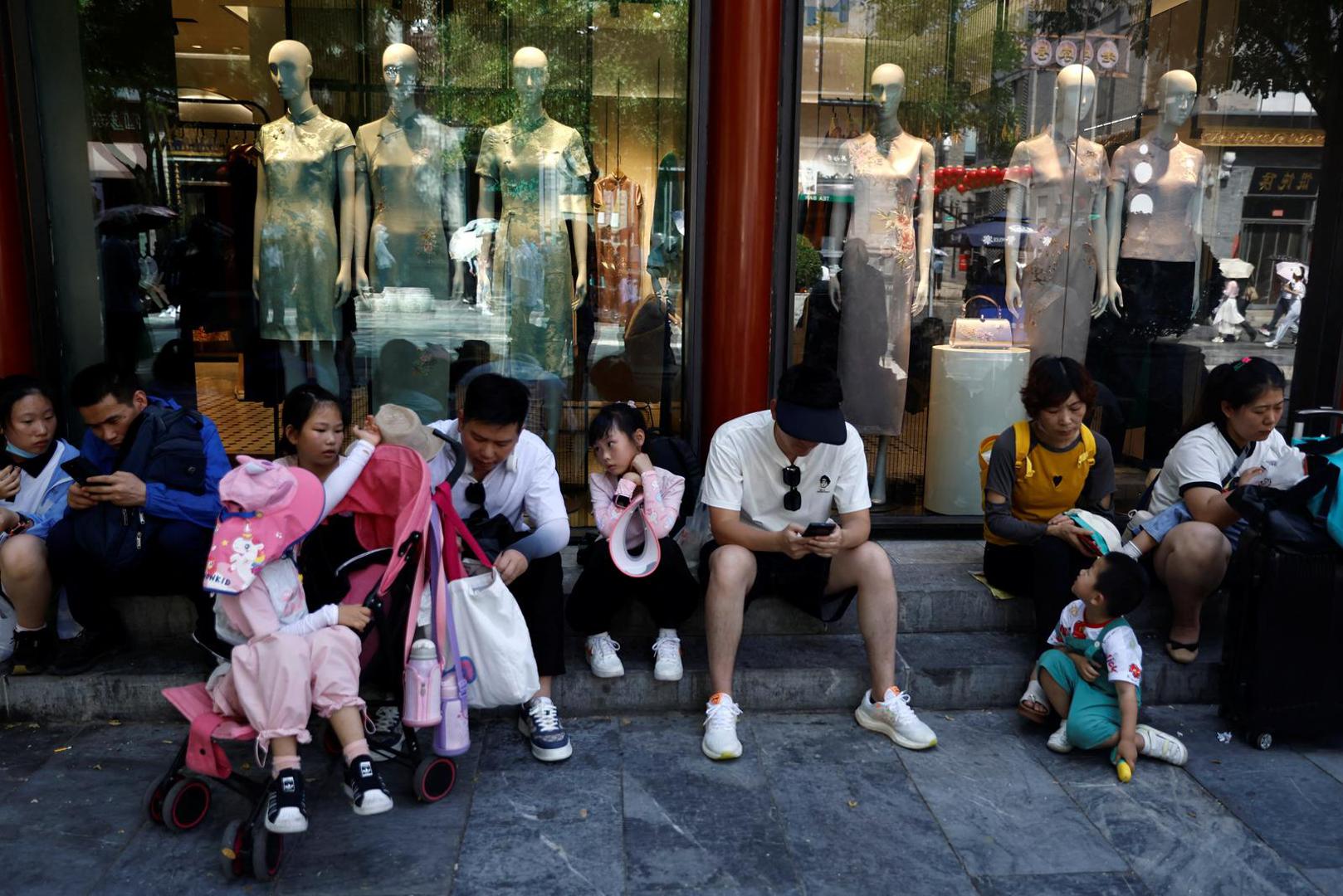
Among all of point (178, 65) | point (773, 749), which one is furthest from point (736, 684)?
point (178, 65)

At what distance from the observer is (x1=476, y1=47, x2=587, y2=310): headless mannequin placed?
15.8ft

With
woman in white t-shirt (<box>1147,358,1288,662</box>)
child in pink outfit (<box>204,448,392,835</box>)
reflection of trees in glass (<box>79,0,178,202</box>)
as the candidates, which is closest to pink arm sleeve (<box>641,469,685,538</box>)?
child in pink outfit (<box>204,448,392,835</box>)

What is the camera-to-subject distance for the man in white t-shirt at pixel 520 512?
10.7 ft

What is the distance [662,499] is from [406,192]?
2.17 m

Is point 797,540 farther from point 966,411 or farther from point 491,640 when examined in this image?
point 966,411

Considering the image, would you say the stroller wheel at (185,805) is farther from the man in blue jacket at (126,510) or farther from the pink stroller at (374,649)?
the man in blue jacket at (126,510)

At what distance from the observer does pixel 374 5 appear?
4.77 meters

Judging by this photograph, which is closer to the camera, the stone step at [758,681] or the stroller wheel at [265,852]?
the stroller wheel at [265,852]

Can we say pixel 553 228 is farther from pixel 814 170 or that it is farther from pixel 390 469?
pixel 390 469

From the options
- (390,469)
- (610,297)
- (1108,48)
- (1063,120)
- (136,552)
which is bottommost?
(136,552)

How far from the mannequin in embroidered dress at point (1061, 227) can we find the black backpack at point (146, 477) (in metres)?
3.72

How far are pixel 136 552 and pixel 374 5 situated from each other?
268 centimetres

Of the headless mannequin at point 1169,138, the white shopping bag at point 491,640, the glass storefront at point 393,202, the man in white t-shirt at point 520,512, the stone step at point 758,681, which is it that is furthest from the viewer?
the headless mannequin at point 1169,138

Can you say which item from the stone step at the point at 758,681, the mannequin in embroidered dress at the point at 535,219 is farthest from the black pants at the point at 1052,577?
the mannequin in embroidered dress at the point at 535,219
